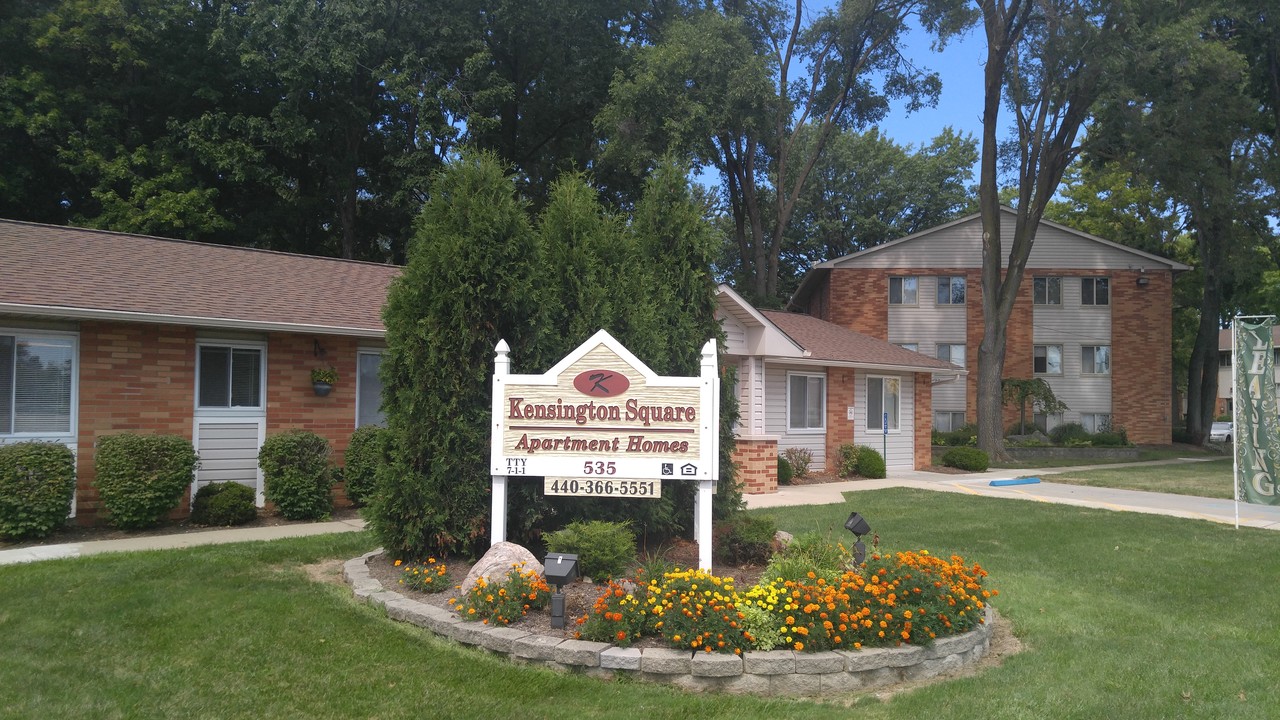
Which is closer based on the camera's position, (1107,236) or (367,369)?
(367,369)

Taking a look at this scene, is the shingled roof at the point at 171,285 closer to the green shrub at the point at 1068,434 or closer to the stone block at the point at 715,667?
the stone block at the point at 715,667

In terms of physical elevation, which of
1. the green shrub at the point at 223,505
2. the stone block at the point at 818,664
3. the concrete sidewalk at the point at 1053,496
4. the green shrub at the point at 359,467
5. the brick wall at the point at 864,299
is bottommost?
the concrete sidewalk at the point at 1053,496

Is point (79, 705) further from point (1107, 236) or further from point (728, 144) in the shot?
point (1107, 236)

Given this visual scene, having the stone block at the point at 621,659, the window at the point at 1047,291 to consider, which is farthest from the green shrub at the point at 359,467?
the window at the point at 1047,291

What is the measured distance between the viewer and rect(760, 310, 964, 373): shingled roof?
19.9 m

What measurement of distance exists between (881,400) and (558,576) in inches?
669

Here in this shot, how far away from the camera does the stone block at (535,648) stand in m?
5.50

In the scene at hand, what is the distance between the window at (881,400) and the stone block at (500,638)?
54.7 ft

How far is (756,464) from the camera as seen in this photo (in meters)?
16.0

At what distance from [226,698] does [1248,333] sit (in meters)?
12.3

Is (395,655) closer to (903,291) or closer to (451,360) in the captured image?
(451,360)

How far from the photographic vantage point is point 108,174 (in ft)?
76.4

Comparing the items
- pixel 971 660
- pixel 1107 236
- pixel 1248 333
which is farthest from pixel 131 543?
pixel 1107 236

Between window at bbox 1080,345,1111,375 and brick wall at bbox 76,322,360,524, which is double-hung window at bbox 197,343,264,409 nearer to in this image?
brick wall at bbox 76,322,360,524
